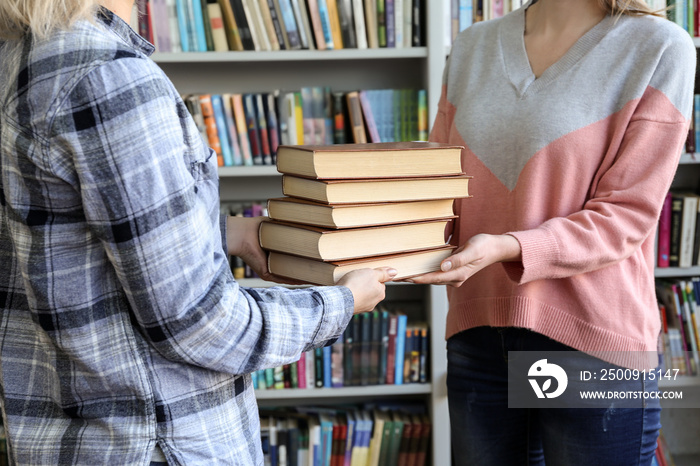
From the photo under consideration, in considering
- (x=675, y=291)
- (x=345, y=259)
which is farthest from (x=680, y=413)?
(x=345, y=259)

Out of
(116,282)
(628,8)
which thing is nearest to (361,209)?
(116,282)

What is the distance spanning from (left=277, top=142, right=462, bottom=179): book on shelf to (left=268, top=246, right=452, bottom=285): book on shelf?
0.37 ft

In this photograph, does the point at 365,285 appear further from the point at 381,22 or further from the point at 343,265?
the point at 381,22

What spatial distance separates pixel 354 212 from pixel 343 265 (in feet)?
0.23

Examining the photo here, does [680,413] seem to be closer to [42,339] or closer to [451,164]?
[451,164]

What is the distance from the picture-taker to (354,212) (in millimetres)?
884

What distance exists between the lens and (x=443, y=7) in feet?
6.16

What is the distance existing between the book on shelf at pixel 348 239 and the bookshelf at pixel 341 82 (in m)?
0.98

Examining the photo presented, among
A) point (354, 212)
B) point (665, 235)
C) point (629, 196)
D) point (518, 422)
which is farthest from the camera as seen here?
point (665, 235)

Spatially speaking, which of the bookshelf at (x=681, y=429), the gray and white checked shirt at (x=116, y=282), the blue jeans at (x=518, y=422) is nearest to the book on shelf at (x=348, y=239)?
the gray and white checked shirt at (x=116, y=282)

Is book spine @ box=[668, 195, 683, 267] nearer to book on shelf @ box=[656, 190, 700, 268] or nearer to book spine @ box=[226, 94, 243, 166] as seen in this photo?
book on shelf @ box=[656, 190, 700, 268]

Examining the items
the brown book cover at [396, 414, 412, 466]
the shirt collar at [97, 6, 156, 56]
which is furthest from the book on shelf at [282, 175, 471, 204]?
the brown book cover at [396, 414, 412, 466]

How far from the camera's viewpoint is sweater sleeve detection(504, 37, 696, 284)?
1.00 metres

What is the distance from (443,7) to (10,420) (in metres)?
1.55
